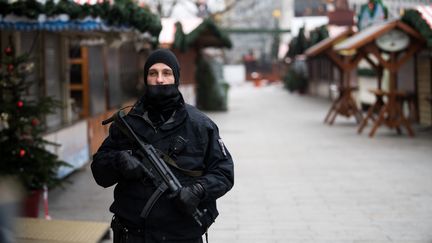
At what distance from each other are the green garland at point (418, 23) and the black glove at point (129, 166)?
11029mm

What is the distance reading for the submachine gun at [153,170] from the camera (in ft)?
11.7

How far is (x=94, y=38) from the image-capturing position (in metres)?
12.1

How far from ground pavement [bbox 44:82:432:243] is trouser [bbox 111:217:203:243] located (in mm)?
3293

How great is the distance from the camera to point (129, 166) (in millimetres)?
3523

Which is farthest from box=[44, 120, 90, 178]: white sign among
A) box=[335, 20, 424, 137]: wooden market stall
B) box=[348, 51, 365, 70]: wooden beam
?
box=[348, 51, 365, 70]: wooden beam

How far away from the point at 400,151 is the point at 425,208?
5.51 m

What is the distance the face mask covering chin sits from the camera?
3.74 metres

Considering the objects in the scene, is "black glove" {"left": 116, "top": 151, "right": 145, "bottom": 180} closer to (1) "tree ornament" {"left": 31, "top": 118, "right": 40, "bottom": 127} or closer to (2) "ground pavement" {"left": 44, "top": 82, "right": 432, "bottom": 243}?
(2) "ground pavement" {"left": 44, "top": 82, "right": 432, "bottom": 243}

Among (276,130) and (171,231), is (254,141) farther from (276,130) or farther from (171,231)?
(171,231)

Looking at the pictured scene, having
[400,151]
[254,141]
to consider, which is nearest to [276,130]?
[254,141]

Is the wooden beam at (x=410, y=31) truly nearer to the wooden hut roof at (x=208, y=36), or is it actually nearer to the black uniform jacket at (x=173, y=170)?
the wooden hut roof at (x=208, y=36)

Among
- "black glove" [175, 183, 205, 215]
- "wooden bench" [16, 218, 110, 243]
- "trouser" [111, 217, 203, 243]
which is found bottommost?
"wooden bench" [16, 218, 110, 243]

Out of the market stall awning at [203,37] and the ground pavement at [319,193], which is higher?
the market stall awning at [203,37]

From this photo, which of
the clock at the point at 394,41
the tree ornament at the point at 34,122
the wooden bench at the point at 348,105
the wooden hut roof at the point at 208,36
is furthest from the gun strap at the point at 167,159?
the wooden hut roof at the point at 208,36
